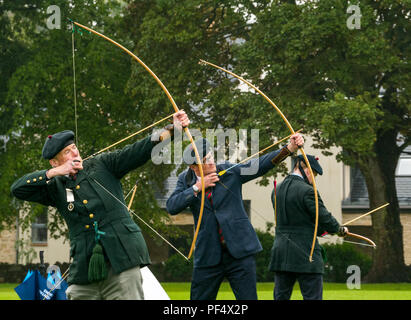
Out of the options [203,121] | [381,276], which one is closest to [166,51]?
[203,121]

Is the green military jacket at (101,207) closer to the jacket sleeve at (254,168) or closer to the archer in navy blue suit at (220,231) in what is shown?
the archer in navy blue suit at (220,231)

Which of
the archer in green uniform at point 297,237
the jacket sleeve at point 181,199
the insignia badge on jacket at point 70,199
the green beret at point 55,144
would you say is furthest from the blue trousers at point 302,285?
the green beret at point 55,144

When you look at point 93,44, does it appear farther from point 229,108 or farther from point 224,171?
point 224,171

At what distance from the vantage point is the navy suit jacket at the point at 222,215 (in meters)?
6.75

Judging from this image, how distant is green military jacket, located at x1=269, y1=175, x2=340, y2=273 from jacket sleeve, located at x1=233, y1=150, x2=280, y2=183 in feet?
2.11

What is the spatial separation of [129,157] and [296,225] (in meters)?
2.54

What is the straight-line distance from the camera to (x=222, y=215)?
270 inches

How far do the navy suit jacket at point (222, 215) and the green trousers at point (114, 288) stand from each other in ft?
4.11

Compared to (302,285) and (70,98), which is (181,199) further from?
(70,98)

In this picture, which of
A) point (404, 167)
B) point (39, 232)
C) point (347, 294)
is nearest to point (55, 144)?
point (347, 294)

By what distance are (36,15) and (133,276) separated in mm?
20213

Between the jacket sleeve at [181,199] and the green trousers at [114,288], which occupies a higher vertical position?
the jacket sleeve at [181,199]

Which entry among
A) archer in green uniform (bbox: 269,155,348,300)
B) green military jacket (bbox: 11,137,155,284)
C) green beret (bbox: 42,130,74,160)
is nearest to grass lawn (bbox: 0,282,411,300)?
archer in green uniform (bbox: 269,155,348,300)

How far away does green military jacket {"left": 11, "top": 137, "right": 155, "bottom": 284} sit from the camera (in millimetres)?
5617
